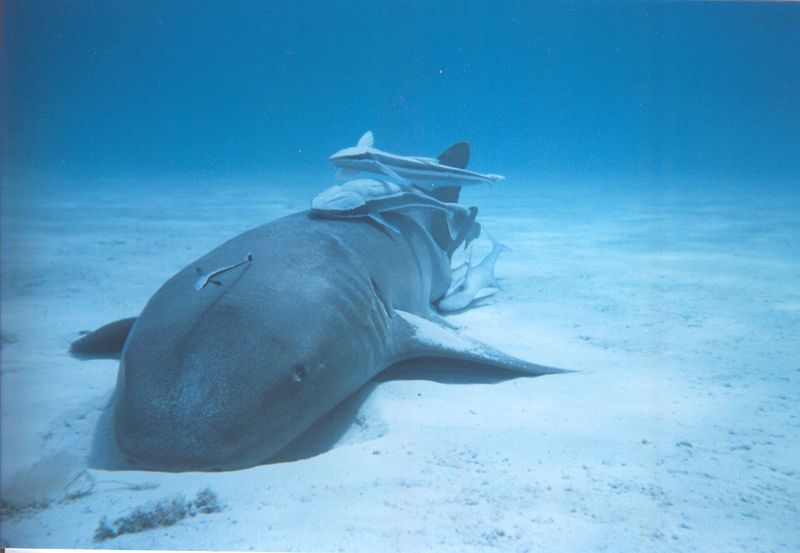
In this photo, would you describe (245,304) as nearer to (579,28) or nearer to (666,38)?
(666,38)

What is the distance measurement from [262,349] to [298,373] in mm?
204

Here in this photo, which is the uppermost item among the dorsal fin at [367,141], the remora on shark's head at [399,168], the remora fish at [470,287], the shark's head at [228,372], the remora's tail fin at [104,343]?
the dorsal fin at [367,141]

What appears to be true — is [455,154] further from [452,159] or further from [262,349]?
[262,349]

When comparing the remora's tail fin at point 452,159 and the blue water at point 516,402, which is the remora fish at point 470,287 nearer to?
the blue water at point 516,402

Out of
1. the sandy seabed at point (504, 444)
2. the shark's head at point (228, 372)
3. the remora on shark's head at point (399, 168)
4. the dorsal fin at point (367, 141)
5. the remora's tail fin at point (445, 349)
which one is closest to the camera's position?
the sandy seabed at point (504, 444)

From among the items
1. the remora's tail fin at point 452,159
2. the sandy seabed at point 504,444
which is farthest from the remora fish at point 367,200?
the remora's tail fin at point 452,159

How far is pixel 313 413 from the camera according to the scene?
2320 mm

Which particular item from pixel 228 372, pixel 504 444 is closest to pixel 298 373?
pixel 228 372

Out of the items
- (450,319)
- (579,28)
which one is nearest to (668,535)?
(450,319)

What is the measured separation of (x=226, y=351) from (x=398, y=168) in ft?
11.0

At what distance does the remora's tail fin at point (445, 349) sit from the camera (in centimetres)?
313

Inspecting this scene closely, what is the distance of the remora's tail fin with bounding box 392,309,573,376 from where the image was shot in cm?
313

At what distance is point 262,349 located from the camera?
215 centimetres

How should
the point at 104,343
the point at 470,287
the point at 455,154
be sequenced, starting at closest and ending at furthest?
the point at 104,343 → the point at 470,287 → the point at 455,154
